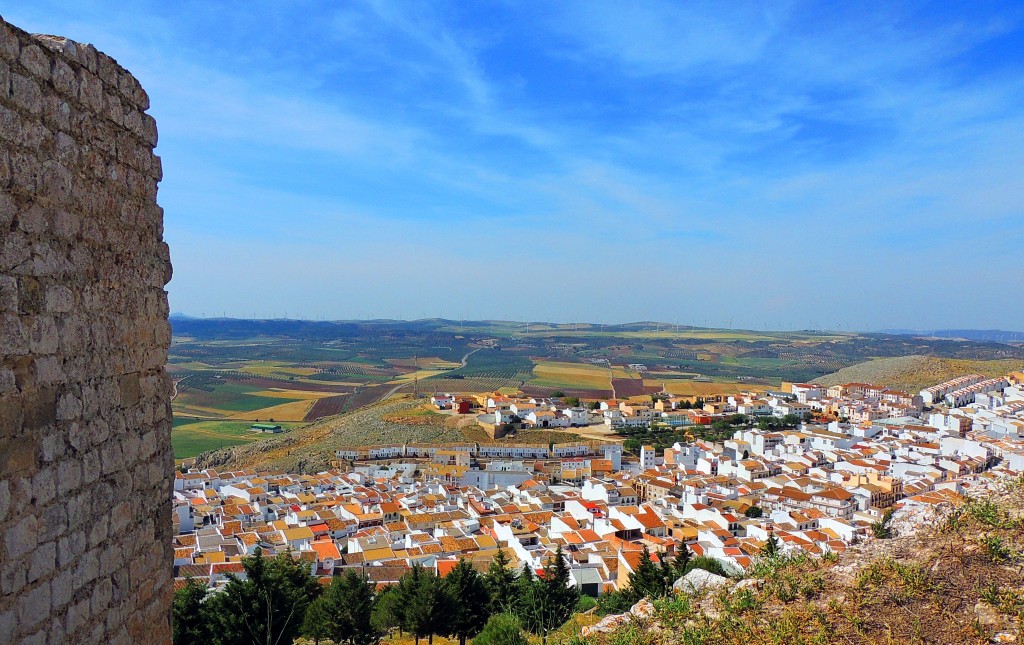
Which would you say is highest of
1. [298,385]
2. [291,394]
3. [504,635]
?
[504,635]

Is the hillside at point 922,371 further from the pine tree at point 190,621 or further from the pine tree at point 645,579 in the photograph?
the pine tree at point 190,621

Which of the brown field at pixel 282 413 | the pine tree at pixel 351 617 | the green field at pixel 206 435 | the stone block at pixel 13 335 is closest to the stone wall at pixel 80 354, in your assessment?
the stone block at pixel 13 335

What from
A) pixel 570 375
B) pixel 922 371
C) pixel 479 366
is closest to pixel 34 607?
pixel 922 371

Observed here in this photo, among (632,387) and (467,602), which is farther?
(632,387)

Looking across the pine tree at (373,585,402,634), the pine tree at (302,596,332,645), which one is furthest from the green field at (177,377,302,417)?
the pine tree at (302,596,332,645)

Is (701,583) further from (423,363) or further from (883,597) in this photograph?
(423,363)

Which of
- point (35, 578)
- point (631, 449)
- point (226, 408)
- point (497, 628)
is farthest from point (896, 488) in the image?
point (226, 408)
